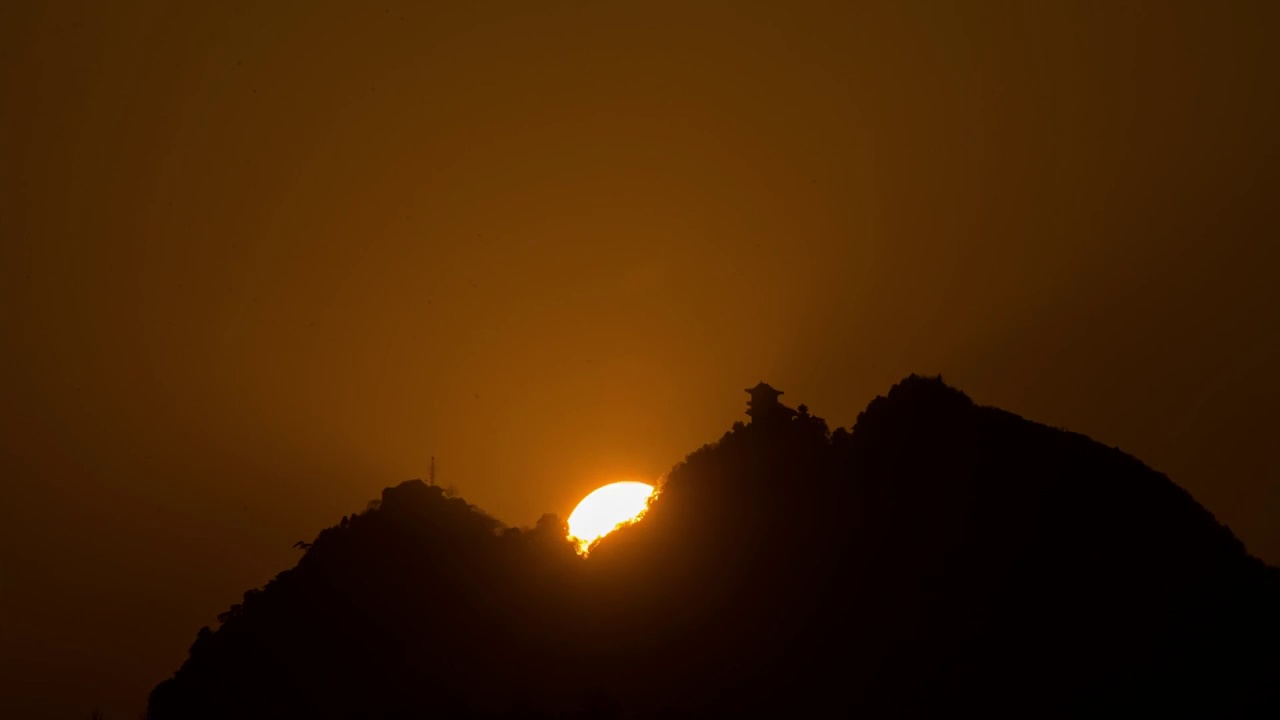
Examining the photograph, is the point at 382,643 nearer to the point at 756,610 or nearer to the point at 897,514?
the point at 756,610

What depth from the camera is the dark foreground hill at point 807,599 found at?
198ft

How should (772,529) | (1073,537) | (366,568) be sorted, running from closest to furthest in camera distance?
(1073,537)
(772,529)
(366,568)

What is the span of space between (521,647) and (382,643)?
748cm

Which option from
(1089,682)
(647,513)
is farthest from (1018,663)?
(647,513)

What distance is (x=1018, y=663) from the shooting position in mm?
60531

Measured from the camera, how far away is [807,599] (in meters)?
66.1

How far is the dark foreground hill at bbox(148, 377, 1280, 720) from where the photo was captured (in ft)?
198

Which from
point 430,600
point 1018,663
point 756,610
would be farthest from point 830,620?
point 430,600

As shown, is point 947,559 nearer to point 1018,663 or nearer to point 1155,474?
point 1018,663

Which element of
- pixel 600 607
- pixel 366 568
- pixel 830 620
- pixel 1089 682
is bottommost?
pixel 1089 682

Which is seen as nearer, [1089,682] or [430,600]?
[1089,682]

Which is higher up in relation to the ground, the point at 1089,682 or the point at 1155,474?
the point at 1155,474

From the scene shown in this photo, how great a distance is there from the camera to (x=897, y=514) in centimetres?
6612

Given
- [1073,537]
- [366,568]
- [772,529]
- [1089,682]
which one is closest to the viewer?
[1089,682]
